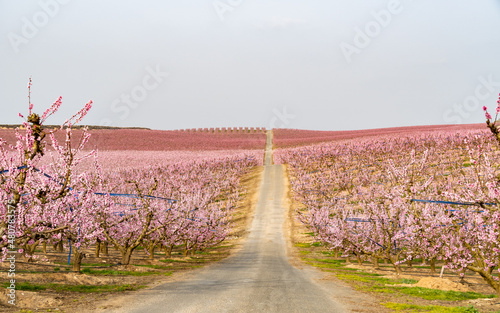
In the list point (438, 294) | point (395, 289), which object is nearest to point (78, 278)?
point (395, 289)

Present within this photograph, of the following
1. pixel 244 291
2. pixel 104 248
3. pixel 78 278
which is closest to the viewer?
pixel 244 291

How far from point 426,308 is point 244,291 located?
821 cm

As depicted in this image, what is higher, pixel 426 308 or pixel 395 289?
pixel 426 308

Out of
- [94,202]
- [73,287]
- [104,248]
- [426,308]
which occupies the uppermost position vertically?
[94,202]

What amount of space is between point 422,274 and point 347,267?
5.96 m

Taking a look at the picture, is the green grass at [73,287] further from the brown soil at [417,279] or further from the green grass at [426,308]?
the green grass at [426,308]

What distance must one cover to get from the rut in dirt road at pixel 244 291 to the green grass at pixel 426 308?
2.37 meters

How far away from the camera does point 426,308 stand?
18.4 metres

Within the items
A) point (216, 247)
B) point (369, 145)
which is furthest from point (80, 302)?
point (369, 145)

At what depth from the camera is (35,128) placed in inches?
556

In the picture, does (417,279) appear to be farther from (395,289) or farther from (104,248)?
(104,248)

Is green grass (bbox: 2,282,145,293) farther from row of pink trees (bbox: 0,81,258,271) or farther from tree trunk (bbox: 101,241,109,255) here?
tree trunk (bbox: 101,241,109,255)

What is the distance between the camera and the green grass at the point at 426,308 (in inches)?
684

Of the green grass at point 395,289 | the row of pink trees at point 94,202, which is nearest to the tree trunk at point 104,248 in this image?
the row of pink trees at point 94,202
